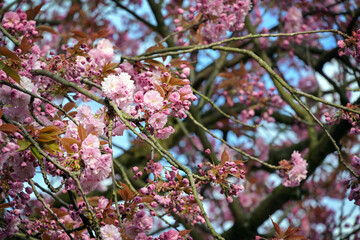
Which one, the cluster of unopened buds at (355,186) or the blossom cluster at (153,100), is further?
the cluster of unopened buds at (355,186)

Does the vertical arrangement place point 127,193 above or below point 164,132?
below

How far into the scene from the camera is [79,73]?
188 centimetres

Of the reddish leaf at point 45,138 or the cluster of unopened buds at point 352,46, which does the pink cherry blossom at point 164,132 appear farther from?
the cluster of unopened buds at point 352,46

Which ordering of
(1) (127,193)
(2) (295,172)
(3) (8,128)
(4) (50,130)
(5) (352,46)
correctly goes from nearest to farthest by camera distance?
(3) (8,128) < (4) (50,130) < (1) (127,193) < (5) (352,46) < (2) (295,172)

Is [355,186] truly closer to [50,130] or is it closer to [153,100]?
[153,100]

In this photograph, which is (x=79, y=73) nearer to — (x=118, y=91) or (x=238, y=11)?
(x=118, y=91)

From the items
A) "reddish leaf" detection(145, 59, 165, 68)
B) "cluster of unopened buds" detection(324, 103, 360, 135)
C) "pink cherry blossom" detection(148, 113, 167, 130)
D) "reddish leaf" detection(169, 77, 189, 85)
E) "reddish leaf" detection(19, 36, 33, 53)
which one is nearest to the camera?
"pink cherry blossom" detection(148, 113, 167, 130)

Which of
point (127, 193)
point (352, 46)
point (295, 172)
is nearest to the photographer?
point (127, 193)

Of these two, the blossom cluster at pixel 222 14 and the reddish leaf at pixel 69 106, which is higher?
the blossom cluster at pixel 222 14

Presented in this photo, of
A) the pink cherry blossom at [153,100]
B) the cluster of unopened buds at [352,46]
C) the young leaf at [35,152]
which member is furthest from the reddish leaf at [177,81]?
the cluster of unopened buds at [352,46]

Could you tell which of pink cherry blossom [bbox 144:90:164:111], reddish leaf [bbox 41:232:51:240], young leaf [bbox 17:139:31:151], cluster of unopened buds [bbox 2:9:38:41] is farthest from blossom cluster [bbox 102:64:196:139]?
cluster of unopened buds [bbox 2:9:38:41]

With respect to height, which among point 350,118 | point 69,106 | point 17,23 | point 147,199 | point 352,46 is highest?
point 17,23

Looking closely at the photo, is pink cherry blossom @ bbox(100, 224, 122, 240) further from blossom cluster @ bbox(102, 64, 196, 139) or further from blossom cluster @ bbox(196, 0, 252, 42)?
blossom cluster @ bbox(196, 0, 252, 42)

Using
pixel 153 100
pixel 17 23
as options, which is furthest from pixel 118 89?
pixel 17 23
